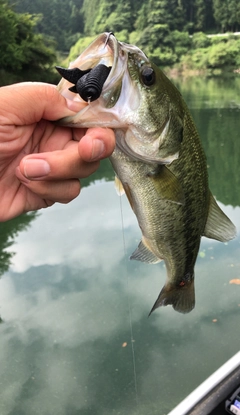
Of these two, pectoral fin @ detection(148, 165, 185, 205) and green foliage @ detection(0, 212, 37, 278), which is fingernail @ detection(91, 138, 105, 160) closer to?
pectoral fin @ detection(148, 165, 185, 205)

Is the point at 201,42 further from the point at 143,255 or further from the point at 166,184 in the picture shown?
the point at 166,184

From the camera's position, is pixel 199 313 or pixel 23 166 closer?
pixel 23 166

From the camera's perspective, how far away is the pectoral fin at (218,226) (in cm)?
167

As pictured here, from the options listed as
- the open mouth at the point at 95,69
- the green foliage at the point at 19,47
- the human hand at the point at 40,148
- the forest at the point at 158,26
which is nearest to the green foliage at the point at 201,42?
the forest at the point at 158,26

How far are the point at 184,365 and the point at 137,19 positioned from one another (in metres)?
59.0

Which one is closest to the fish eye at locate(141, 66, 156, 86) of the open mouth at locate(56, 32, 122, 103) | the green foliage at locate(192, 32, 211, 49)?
the open mouth at locate(56, 32, 122, 103)

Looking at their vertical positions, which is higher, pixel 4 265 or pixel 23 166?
pixel 23 166

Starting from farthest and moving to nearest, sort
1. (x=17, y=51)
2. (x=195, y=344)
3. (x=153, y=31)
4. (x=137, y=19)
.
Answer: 1. (x=137, y=19)
2. (x=153, y=31)
3. (x=17, y=51)
4. (x=195, y=344)

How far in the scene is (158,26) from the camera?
4825 cm

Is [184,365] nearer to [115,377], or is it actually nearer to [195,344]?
[195,344]

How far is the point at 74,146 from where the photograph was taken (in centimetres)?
134

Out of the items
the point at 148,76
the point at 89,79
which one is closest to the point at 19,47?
the point at 148,76

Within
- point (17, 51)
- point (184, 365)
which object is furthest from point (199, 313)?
point (17, 51)

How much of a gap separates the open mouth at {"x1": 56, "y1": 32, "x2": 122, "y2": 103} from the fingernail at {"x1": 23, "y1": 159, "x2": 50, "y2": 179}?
28 cm
